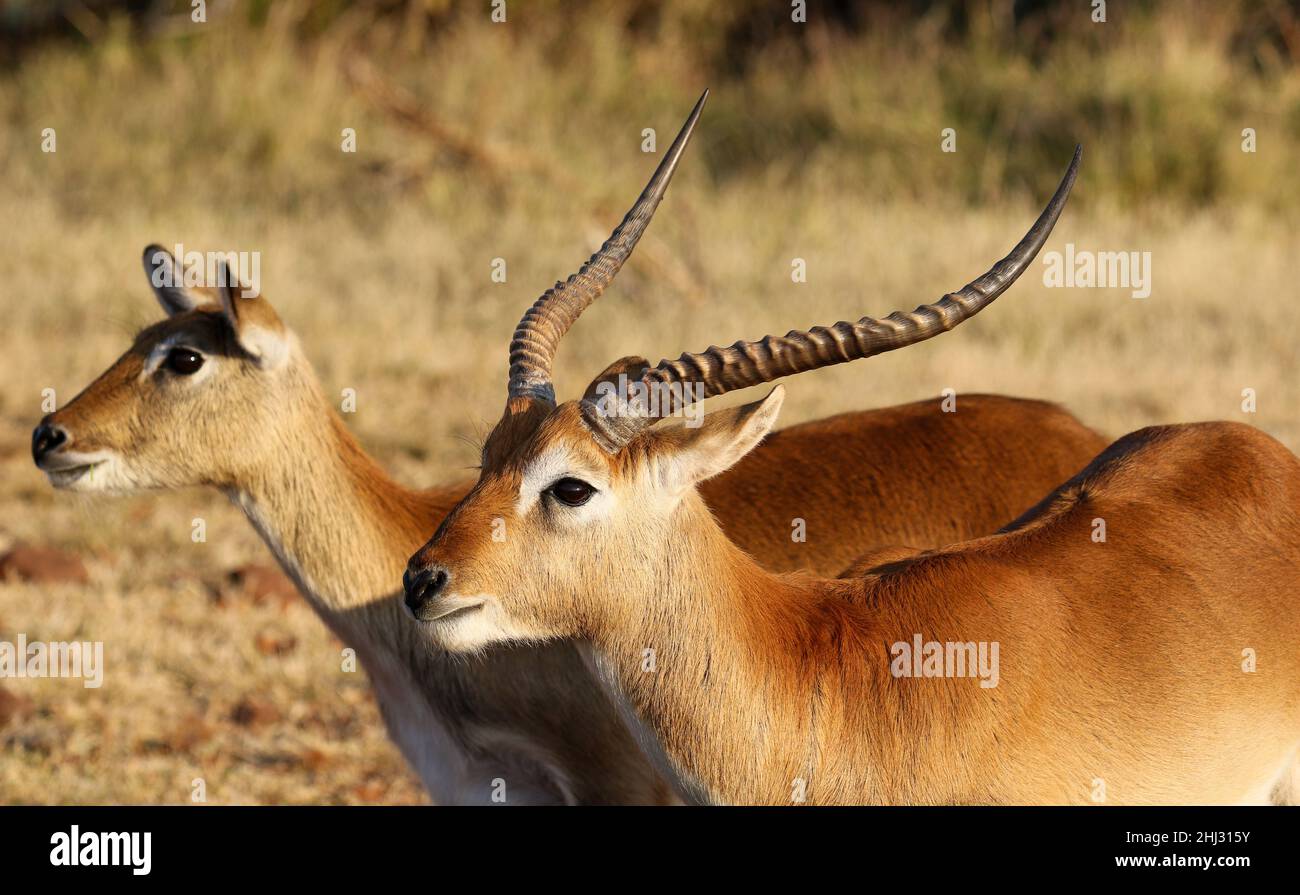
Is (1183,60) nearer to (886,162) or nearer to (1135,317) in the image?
(886,162)

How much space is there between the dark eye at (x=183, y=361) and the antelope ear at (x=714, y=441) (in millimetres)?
2079

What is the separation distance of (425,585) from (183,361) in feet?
6.29

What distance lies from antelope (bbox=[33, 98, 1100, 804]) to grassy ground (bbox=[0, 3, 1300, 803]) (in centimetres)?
110

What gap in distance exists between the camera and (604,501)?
4309 mm

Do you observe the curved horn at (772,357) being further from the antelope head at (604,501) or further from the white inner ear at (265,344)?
the white inner ear at (265,344)


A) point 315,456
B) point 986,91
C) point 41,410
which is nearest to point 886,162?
point 986,91

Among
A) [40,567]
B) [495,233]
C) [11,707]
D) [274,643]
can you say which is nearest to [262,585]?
[274,643]

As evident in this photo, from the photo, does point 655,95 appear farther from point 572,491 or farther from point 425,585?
point 425,585

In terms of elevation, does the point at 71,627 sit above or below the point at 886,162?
below

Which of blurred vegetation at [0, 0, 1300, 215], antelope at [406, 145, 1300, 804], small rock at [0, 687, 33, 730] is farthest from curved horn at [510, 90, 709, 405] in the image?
blurred vegetation at [0, 0, 1300, 215]

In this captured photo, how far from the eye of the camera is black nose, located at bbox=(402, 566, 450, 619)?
422 cm

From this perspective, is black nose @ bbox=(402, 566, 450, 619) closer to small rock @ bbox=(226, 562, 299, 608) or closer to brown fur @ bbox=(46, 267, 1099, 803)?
brown fur @ bbox=(46, 267, 1099, 803)

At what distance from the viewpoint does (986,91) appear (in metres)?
15.4
